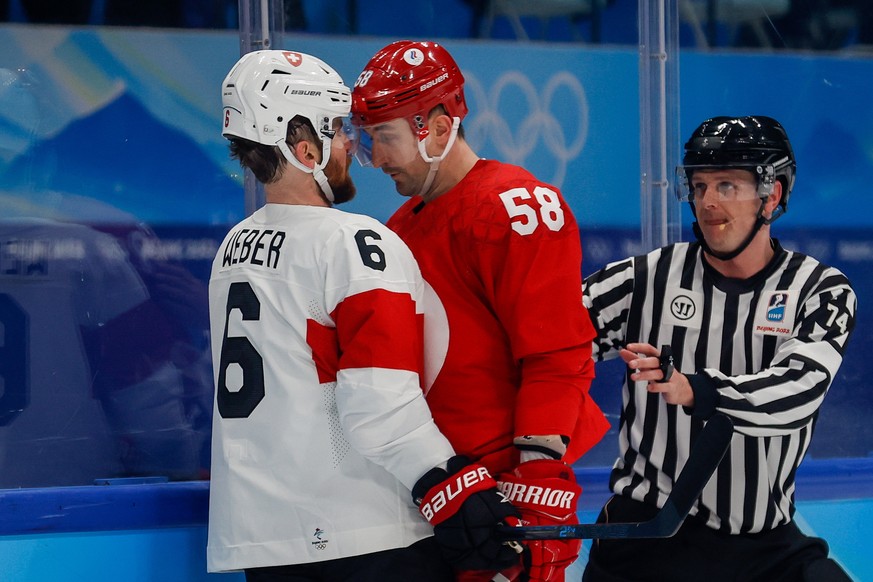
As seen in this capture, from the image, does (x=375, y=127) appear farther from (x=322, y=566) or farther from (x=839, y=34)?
(x=839, y=34)

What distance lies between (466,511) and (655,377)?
1.42ft

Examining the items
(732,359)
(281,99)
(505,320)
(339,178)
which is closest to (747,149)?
(732,359)

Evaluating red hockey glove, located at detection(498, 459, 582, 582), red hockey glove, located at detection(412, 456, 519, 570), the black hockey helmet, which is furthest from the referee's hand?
the black hockey helmet

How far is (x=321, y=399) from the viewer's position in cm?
185

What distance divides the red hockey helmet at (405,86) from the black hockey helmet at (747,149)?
522 mm

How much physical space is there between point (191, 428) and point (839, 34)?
2.20 meters

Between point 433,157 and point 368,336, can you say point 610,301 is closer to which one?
point 433,157

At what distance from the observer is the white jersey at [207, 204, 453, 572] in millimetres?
1779

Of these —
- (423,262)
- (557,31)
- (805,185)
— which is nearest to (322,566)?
(423,262)

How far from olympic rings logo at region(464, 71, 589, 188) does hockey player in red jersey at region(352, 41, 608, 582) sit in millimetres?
929

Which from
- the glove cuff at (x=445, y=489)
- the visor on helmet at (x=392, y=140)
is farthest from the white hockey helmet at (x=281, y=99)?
the glove cuff at (x=445, y=489)

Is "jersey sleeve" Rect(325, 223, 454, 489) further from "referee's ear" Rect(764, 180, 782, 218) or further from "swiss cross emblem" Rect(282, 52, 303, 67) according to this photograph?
"referee's ear" Rect(764, 180, 782, 218)

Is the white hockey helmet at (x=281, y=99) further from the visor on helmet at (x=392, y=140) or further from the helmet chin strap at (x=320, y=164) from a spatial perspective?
the visor on helmet at (x=392, y=140)

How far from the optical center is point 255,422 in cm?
Answer: 187
